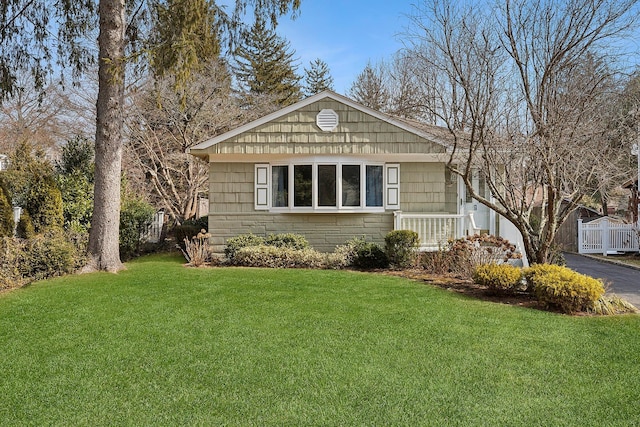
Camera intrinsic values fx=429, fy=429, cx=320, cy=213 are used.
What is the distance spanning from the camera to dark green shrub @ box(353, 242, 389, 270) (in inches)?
390

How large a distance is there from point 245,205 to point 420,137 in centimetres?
487

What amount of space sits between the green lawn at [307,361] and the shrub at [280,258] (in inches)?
121

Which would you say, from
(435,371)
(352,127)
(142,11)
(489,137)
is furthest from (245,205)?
(435,371)

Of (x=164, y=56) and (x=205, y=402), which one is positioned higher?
(x=164, y=56)

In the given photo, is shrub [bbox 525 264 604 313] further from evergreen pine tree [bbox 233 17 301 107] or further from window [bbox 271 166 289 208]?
evergreen pine tree [bbox 233 17 301 107]

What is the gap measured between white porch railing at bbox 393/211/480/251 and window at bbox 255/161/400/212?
583mm

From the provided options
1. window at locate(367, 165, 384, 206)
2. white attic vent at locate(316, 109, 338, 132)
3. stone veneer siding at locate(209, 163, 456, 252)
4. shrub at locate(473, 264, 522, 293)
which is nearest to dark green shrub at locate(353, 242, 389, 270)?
stone veneer siding at locate(209, 163, 456, 252)

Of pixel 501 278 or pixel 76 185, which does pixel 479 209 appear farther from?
pixel 76 185

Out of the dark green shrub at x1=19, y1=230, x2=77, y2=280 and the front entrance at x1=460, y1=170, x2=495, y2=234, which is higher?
the front entrance at x1=460, y1=170, x2=495, y2=234

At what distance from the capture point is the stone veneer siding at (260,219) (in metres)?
11.4

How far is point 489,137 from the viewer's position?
730 cm

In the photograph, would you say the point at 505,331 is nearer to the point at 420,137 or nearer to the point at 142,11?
the point at 420,137

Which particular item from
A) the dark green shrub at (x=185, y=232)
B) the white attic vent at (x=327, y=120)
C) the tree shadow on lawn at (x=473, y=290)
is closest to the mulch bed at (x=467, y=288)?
the tree shadow on lawn at (x=473, y=290)

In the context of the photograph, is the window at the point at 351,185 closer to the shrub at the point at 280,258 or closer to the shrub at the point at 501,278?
the shrub at the point at 280,258
